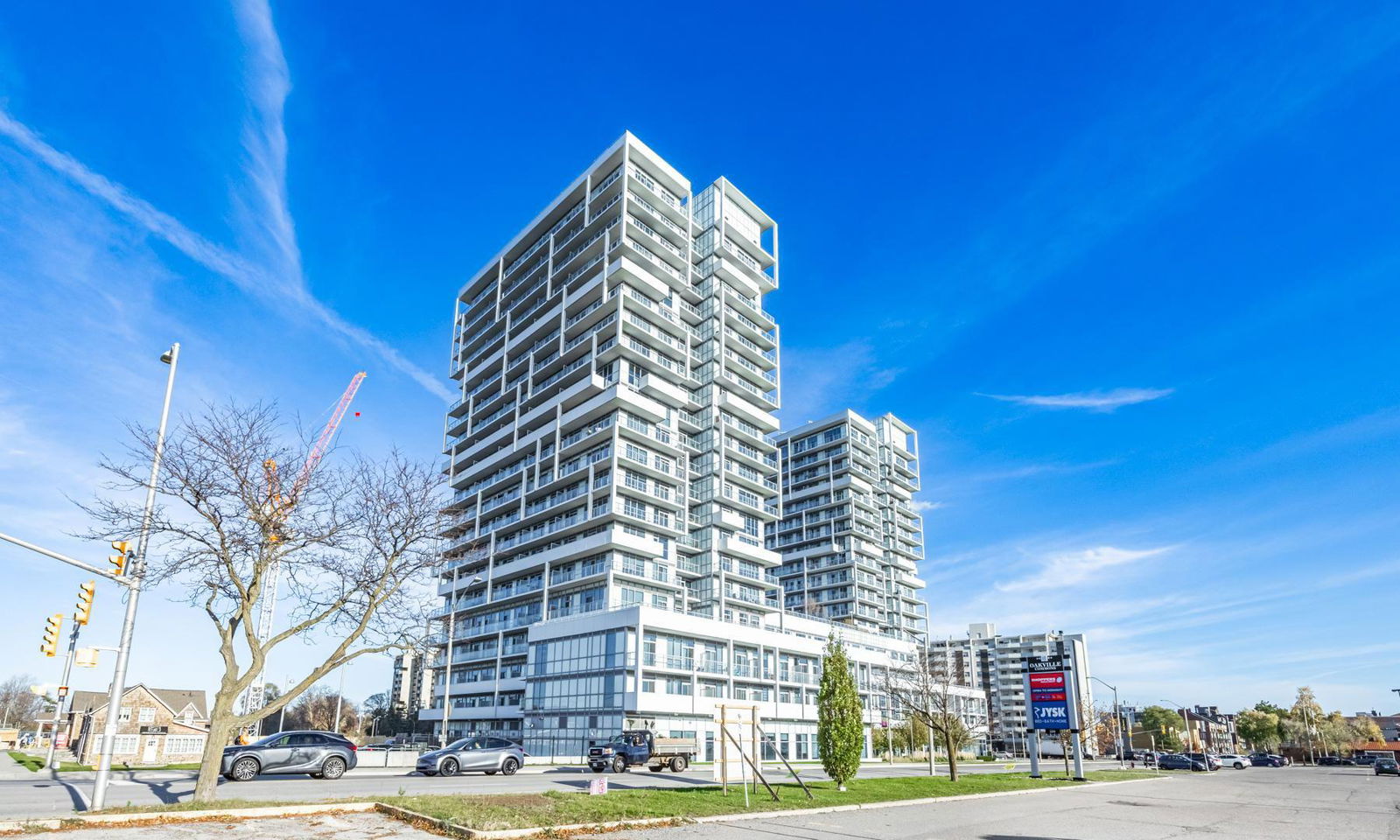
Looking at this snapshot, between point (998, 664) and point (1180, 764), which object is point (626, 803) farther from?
point (998, 664)

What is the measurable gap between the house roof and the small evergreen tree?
84.4 meters

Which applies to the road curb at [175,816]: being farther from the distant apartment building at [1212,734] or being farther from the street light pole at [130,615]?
the distant apartment building at [1212,734]

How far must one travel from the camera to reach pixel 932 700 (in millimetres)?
70688

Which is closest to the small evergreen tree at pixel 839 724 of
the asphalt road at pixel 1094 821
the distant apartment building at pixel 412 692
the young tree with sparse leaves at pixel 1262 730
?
the asphalt road at pixel 1094 821

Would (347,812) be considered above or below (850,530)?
below

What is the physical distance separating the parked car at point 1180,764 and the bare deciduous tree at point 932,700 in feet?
55.9

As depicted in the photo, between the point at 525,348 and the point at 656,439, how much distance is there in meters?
22.9

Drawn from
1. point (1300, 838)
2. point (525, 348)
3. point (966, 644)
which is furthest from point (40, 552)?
point (966, 644)

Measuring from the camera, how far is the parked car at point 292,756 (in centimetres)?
2659

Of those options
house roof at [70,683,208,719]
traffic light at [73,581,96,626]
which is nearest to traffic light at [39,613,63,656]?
traffic light at [73,581,96,626]

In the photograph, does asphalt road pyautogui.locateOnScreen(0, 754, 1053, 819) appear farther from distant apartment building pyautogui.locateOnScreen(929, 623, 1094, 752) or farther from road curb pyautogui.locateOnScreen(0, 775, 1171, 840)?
distant apartment building pyautogui.locateOnScreen(929, 623, 1094, 752)

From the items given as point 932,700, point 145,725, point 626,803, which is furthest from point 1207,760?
point 145,725

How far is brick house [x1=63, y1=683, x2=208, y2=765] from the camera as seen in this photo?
136ft

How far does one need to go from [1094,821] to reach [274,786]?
23663 millimetres
